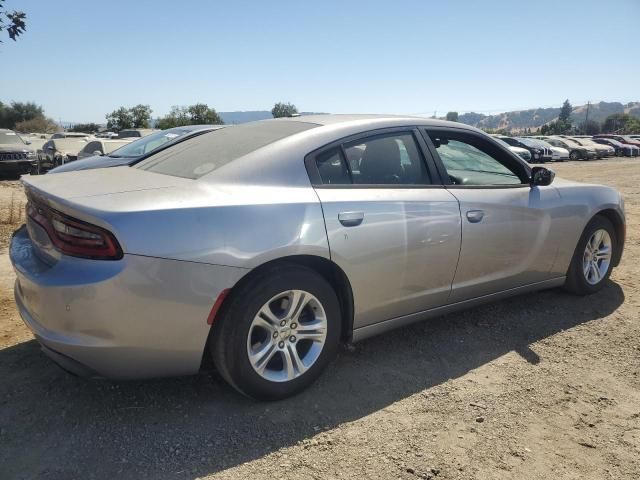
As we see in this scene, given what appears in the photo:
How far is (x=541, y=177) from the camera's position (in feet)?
12.7

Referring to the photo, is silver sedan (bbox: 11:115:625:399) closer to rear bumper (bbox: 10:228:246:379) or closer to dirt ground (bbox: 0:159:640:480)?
rear bumper (bbox: 10:228:246:379)

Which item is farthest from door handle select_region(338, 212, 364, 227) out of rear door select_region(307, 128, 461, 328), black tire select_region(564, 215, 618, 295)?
black tire select_region(564, 215, 618, 295)

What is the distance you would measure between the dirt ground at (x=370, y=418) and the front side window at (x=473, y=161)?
117 centimetres

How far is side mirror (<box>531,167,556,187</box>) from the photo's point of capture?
388 centimetres

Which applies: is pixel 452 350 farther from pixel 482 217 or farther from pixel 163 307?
pixel 163 307

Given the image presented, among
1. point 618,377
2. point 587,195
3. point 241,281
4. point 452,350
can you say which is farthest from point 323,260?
point 587,195

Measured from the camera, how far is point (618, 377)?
3143 millimetres

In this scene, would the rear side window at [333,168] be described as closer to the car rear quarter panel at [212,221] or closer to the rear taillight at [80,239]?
the car rear quarter panel at [212,221]

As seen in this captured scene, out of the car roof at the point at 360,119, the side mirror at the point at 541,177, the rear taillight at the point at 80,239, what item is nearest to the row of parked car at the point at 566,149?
the side mirror at the point at 541,177

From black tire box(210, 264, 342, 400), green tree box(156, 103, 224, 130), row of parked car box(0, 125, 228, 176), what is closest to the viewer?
black tire box(210, 264, 342, 400)

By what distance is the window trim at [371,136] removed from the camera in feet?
9.44

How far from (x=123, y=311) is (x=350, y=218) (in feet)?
4.21

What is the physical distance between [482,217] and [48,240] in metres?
2.64

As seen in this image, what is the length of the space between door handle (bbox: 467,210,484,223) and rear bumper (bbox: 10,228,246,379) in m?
1.70
